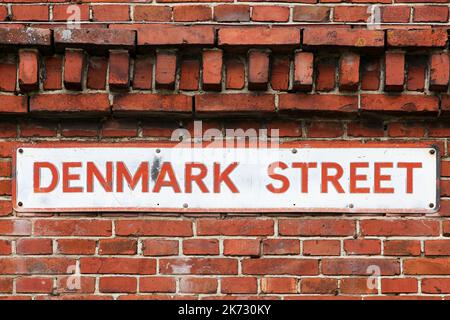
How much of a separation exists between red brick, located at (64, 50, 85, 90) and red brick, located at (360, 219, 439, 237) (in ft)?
4.22

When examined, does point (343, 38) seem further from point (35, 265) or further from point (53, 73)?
point (35, 265)

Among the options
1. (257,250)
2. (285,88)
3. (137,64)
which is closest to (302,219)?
(257,250)

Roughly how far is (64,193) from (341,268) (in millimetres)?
1185

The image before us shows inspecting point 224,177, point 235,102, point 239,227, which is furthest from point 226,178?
point 235,102

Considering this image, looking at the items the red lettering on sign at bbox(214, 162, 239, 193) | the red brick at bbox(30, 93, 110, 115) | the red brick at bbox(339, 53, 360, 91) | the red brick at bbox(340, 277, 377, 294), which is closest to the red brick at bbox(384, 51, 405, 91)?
the red brick at bbox(339, 53, 360, 91)

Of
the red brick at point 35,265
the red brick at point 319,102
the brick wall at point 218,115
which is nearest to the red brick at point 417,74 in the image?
the brick wall at point 218,115

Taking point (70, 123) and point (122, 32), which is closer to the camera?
point (122, 32)

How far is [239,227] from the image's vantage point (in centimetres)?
266

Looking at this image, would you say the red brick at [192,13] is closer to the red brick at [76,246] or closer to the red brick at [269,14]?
the red brick at [269,14]

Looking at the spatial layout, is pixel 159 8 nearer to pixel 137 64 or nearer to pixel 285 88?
pixel 137 64

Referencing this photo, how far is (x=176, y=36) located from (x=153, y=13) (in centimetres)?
20

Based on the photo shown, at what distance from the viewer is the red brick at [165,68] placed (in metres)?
2.55

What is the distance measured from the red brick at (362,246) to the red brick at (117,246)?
88 centimetres

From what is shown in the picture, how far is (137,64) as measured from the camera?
2588 millimetres
